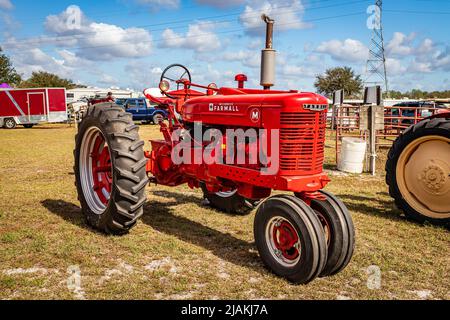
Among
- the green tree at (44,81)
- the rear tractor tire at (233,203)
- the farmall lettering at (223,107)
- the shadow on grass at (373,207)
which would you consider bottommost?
the shadow on grass at (373,207)

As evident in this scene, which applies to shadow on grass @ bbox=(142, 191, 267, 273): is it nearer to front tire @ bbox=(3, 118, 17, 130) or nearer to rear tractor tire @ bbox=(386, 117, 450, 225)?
rear tractor tire @ bbox=(386, 117, 450, 225)

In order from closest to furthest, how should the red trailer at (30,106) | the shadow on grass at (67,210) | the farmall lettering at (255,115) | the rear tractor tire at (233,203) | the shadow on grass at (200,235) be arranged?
the farmall lettering at (255,115) < the shadow on grass at (200,235) < the shadow on grass at (67,210) < the rear tractor tire at (233,203) < the red trailer at (30,106)

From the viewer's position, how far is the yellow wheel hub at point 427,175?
5.21m

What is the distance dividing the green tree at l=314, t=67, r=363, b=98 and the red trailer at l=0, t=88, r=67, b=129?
39.0 meters

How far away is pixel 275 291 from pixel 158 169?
257 centimetres

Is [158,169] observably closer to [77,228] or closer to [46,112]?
[77,228]

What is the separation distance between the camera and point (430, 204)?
5352 mm

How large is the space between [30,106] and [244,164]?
2334 centimetres

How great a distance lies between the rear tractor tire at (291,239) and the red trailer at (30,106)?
2338cm

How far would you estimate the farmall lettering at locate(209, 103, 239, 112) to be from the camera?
4111 millimetres

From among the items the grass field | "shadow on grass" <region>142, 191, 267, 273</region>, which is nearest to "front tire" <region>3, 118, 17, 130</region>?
the grass field

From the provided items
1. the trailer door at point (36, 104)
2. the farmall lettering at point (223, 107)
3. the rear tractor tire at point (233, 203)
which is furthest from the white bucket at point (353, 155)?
the trailer door at point (36, 104)

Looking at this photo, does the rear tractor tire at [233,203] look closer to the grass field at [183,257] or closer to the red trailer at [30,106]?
the grass field at [183,257]
